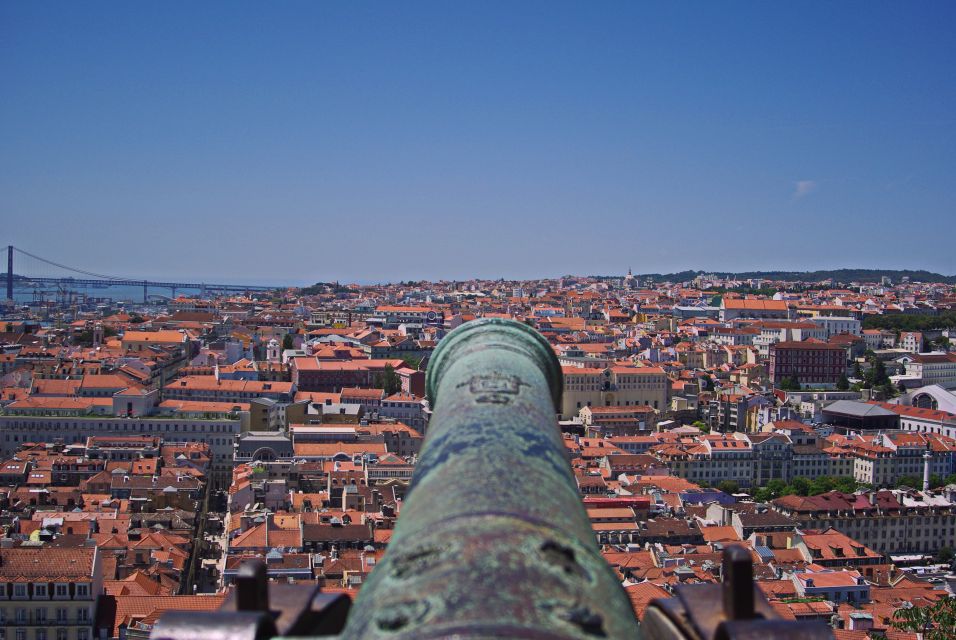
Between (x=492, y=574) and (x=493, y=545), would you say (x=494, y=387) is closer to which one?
(x=493, y=545)

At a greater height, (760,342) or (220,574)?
(760,342)

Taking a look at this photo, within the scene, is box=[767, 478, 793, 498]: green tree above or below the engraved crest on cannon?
below

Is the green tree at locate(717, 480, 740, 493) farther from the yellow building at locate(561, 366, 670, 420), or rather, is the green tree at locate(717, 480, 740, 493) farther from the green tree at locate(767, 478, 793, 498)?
the yellow building at locate(561, 366, 670, 420)

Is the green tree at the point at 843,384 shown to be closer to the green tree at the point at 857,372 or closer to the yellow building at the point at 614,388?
the green tree at the point at 857,372

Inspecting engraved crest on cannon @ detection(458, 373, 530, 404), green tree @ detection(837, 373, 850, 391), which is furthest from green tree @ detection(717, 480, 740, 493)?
engraved crest on cannon @ detection(458, 373, 530, 404)

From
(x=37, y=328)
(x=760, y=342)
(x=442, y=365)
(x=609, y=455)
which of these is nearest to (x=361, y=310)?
(x=37, y=328)

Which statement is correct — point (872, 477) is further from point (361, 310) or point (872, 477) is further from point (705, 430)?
point (361, 310)
